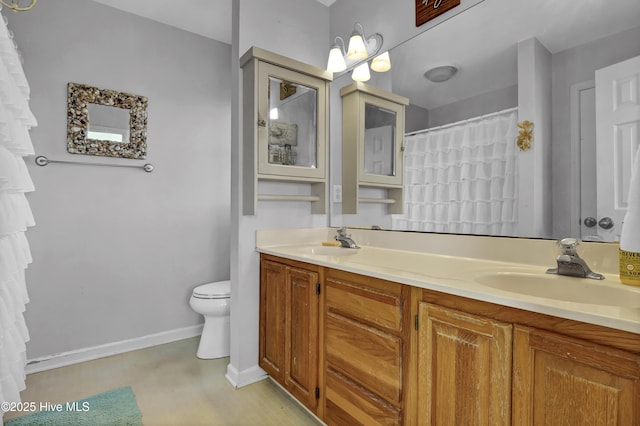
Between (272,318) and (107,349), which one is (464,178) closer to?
(272,318)

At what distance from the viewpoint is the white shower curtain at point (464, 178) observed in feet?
4.55

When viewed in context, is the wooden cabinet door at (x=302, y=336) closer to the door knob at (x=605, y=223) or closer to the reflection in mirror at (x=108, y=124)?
the door knob at (x=605, y=223)

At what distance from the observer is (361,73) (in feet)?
6.98

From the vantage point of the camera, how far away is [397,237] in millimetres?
1867

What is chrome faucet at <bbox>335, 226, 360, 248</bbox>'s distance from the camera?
201cm

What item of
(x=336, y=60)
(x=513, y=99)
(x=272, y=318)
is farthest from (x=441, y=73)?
(x=272, y=318)

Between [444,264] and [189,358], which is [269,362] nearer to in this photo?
[189,358]

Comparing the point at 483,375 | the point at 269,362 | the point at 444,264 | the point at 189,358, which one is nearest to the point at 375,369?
the point at 483,375

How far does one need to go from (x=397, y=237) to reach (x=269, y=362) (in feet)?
3.53

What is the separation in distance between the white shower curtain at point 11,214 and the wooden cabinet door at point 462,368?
70.2 inches

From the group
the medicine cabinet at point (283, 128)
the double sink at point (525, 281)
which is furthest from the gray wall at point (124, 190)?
the double sink at point (525, 281)

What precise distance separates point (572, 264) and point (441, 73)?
108cm

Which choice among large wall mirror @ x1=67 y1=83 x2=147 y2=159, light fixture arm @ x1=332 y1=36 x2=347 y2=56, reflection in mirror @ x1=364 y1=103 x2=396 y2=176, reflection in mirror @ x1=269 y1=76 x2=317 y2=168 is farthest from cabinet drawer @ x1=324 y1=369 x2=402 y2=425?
large wall mirror @ x1=67 y1=83 x2=147 y2=159

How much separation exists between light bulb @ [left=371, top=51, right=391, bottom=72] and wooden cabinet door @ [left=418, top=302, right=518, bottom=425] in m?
1.48
